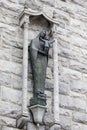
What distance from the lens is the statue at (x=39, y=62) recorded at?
4.67 meters

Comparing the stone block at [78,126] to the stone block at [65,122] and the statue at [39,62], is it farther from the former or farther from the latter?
the statue at [39,62]

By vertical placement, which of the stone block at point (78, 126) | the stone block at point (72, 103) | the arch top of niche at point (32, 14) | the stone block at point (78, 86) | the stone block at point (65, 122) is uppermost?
the arch top of niche at point (32, 14)

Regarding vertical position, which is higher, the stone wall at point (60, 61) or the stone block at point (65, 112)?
the stone wall at point (60, 61)

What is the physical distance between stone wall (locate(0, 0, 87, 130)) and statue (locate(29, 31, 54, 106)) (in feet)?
0.31

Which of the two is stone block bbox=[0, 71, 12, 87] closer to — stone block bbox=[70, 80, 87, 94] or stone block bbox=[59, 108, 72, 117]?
stone block bbox=[59, 108, 72, 117]

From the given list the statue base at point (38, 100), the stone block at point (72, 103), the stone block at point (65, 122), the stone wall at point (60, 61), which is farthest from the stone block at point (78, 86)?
the statue base at point (38, 100)

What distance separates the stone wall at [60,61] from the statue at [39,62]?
9cm

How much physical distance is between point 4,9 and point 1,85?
1007 mm

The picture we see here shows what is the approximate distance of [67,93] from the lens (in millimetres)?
5047

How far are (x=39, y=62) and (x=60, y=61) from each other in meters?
0.40

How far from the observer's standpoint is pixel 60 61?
5.20 m

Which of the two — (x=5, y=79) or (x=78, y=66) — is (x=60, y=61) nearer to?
(x=78, y=66)

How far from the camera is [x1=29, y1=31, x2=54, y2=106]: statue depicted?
4.67 meters

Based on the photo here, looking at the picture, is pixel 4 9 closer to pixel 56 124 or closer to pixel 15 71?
pixel 15 71
